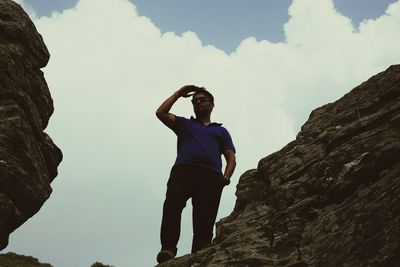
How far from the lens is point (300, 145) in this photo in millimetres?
9898

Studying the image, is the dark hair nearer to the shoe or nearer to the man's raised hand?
the man's raised hand

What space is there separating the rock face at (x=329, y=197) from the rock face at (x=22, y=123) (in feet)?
30.3

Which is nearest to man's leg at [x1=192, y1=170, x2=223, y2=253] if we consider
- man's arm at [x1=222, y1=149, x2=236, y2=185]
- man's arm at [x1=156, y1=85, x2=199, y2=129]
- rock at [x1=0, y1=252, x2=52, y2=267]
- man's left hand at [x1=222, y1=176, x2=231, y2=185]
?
man's left hand at [x1=222, y1=176, x2=231, y2=185]

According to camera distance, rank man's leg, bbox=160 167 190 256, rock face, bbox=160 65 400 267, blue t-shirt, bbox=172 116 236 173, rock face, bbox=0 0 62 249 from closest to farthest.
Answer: rock face, bbox=160 65 400 267 < man's leg, bbox=160 167 190 256 < blue t-shirt, bbox=172 116 236 173 < rock face, bbox=0 0 62 249

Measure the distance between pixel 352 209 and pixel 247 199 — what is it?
3.32 metres

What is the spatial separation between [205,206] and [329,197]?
11.2 ft

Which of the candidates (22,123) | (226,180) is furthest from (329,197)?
(22,123)

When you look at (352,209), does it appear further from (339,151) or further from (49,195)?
(49,195)

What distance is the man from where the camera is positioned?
382 inches

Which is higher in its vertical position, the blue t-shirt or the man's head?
the man's head

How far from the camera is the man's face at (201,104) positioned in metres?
11.5

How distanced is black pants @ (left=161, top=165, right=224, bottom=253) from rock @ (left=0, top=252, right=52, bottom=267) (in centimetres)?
1496

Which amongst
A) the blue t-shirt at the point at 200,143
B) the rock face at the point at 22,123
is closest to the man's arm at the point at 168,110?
the blue t-shirt at the point at 200,143

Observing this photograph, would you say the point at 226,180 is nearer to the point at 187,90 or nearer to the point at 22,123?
the point at 187,90
